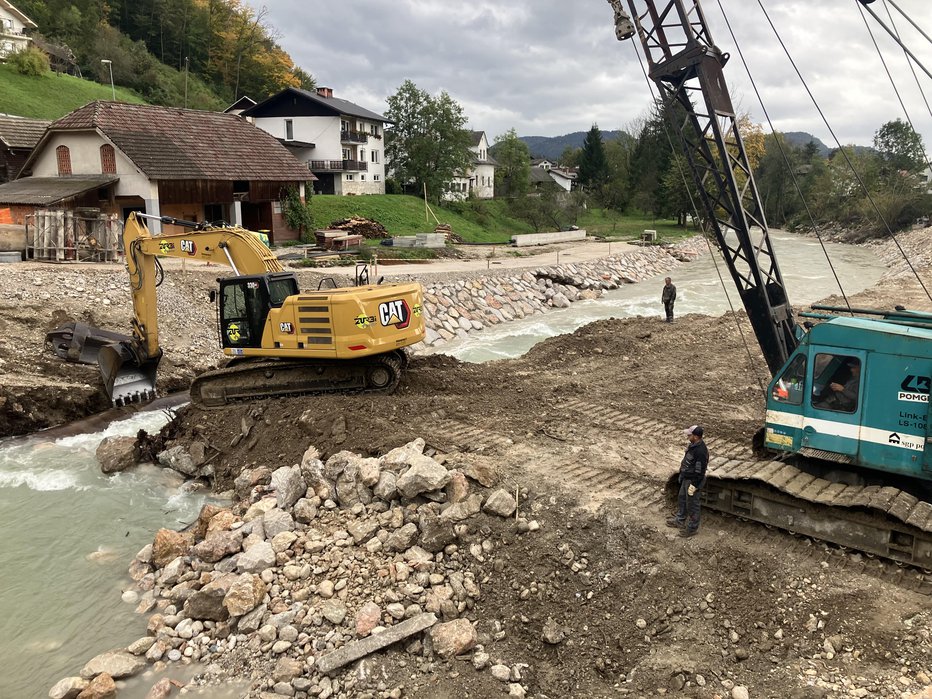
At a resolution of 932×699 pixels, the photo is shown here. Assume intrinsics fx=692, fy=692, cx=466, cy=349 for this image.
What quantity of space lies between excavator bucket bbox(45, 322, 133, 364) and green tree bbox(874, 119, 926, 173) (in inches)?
3091

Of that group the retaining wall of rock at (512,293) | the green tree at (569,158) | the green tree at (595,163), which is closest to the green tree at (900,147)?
the green tree at (595,163)

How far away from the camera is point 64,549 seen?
10.0 m

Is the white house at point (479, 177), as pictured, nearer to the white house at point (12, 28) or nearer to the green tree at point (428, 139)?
the green tree at point (428, 139)

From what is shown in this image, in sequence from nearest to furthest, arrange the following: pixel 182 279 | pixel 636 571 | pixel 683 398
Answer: pixel 636 571 < pixel 683 398 < pixel 182 279

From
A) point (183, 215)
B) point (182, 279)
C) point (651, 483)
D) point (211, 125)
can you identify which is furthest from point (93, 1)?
point (651, 483)

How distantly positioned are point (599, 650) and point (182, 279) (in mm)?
18629

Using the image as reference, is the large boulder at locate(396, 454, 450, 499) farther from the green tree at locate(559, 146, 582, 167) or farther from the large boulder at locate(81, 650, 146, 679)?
the green tree at locate(559, 146, 582, 167)

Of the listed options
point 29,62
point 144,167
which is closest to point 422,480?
point 144,167

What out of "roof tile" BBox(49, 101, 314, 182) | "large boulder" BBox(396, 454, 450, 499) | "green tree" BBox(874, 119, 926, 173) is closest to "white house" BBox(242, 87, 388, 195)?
"roof tile" BBox(49, 101, 314, 182)

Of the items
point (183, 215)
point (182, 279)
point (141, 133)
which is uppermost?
point (141, 133)

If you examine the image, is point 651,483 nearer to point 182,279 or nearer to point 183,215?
point 182,279

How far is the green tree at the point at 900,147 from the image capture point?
2926 inches

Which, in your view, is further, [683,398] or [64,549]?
[683,398]

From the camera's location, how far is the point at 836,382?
7.84 meters
